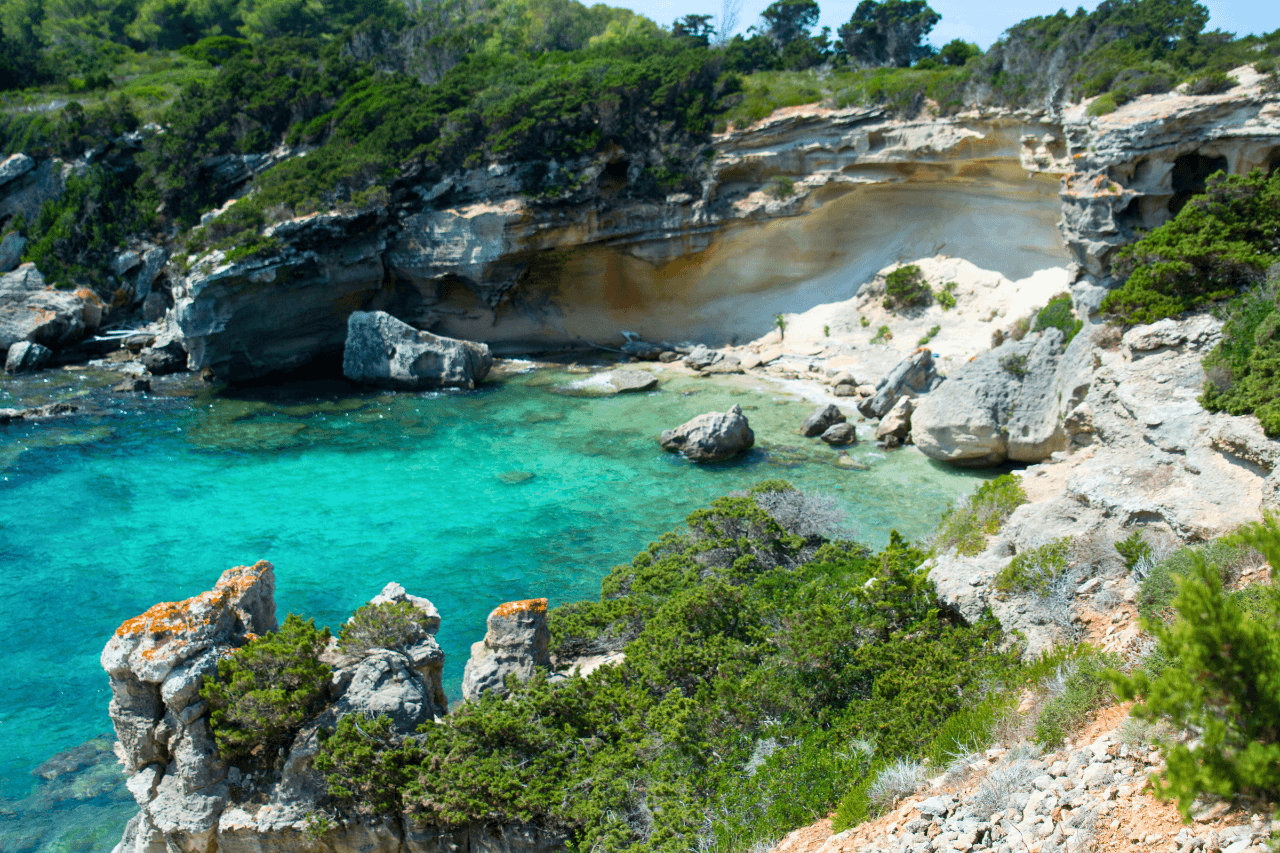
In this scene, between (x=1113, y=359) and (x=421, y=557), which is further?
(x=421, y=557)

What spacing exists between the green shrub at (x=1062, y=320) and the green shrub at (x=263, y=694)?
18968 millimetres

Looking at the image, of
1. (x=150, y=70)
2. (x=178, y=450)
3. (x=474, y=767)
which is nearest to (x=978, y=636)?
(x=474, y=767)

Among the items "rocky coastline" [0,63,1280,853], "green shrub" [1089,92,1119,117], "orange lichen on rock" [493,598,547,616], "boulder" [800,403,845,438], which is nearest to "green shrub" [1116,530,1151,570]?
"rocky coastline" [0,63,1280,853]

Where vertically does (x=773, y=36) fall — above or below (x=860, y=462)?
above

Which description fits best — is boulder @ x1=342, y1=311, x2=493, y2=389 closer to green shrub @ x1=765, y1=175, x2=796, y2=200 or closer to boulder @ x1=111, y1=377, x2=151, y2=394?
boulder @ x1=111, y1=377, x2=151, y2=394

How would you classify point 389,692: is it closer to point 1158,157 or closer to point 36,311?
point 1158,157

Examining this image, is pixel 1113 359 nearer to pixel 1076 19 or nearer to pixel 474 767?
pixel 474 767

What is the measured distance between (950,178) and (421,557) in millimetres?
25602

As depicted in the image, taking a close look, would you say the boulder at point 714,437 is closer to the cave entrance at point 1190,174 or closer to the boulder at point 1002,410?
the boulder at point 1002,410

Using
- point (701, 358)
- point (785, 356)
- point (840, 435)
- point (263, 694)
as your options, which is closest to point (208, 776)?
point (263, 694)

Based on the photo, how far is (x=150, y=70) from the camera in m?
52.2

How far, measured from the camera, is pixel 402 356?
31.9m

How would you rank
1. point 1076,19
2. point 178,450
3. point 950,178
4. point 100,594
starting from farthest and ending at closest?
point 950,178 < point 1076,19 < point 178,450 < point 100,594

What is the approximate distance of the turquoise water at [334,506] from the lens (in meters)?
14.6
